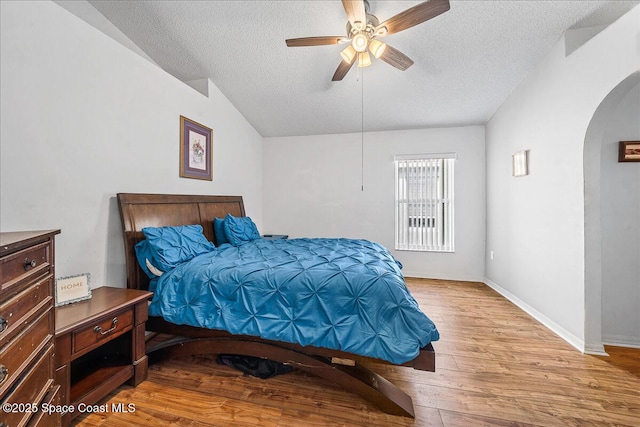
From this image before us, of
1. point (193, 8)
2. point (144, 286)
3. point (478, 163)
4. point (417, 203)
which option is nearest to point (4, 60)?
point (193, 8)

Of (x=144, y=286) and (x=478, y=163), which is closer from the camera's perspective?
(x=144, y=286)

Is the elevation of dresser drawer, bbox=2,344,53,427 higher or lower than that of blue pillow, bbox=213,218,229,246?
lower

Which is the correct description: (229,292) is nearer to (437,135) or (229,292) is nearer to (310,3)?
(310,3)

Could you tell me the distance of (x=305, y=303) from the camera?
66.4 inches

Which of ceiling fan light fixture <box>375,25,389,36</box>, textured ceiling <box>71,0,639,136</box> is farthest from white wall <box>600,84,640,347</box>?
ceiling fan light fixture <box>375,25,389,36</box>

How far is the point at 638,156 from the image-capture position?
2207mm

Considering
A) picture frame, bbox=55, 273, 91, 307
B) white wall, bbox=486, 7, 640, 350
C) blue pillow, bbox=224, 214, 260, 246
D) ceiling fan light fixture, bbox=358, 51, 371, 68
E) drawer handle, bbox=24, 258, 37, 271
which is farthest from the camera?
blue pillow, bbox=224, 214, 260, 246

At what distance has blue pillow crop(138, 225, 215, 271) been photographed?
2068 mm

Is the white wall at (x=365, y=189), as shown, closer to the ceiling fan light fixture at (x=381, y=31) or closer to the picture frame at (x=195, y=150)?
the picture frame at (x=195, y=150)

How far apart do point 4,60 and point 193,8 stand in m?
1.51

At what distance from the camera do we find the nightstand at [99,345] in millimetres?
1372

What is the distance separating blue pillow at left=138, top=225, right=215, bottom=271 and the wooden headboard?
0.58 feet

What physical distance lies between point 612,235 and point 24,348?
3.95 m

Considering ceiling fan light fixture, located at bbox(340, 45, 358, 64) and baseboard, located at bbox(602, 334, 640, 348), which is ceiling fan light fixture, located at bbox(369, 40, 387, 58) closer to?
ceiling fan light fixture, located at bbox(340, 45, 358, 64)
